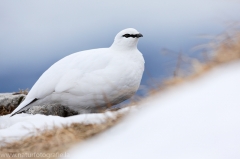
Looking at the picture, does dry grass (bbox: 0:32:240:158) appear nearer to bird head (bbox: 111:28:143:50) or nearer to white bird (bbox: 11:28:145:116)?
white bird (bbox: 11:28:145:116)

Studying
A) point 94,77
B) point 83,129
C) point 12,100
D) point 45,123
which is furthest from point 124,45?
point 12,100

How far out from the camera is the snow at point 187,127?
98.8 inches

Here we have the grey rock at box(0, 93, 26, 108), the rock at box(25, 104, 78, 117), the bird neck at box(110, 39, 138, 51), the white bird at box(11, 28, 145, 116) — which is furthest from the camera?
the grey rock at box(0, 93, 26, 108)

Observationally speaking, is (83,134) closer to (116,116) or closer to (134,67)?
(116,116)

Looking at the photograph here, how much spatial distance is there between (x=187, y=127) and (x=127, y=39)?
4.80 meters

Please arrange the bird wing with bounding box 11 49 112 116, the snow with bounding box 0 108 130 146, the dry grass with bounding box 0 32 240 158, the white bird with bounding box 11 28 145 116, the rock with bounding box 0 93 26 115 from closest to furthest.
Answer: the dry grass with bounding box 0 32 240 158 < the snow with bounding box 0 108 130 146 < the white bird with bounding box 11 28 145 116 < the bird wing with bounding box 11 49 112 116 < the rock with bounding box 0 93 26 115

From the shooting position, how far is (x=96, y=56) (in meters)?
7.16

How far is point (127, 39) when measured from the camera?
738 cm

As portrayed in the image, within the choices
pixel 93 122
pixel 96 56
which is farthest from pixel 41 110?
pixel 93 122

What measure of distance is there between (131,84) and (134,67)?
32cm

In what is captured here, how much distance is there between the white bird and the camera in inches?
268

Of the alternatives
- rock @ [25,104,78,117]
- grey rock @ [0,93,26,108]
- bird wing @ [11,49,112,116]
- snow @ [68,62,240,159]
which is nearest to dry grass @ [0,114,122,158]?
snow @ [68,62,240,159]

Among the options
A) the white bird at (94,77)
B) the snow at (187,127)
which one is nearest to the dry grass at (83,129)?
the snow at (187,127)

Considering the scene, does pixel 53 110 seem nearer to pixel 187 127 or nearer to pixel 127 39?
pixel 127 39
